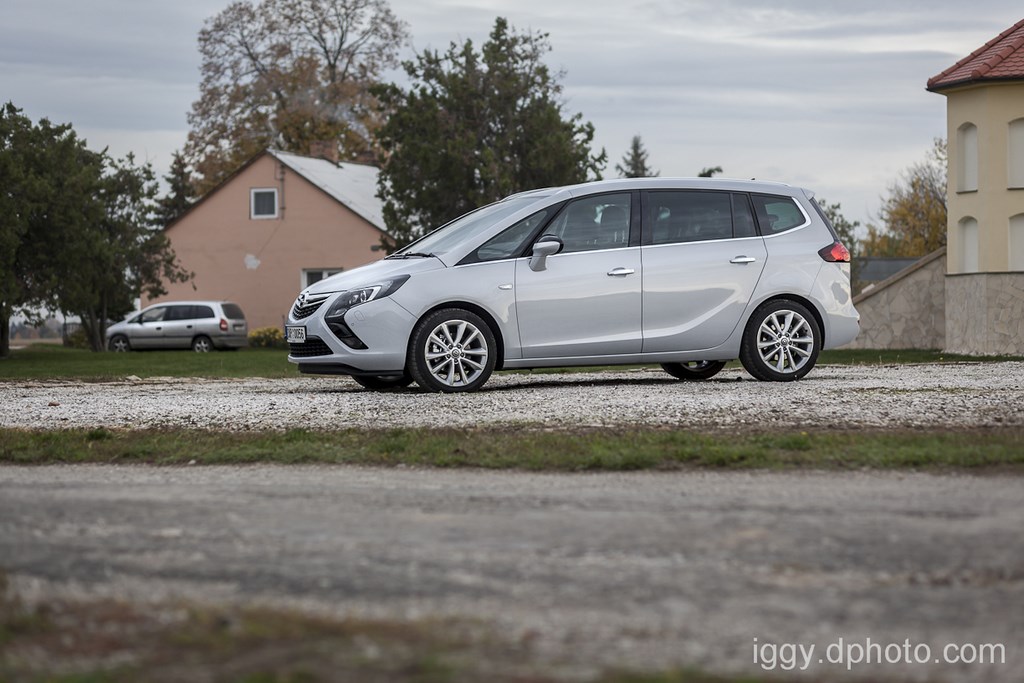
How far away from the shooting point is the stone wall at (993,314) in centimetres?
2586

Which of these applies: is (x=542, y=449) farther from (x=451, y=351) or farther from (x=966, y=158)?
(x=966, y=158)

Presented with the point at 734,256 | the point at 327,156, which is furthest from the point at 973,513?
the point at 327,156

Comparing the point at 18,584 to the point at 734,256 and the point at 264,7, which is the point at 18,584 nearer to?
the point at 734,256

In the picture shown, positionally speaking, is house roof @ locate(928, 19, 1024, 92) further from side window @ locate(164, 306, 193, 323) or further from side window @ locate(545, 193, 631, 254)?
side window @ locate(164, 306, 193, 323)

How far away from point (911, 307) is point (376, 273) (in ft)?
70.4

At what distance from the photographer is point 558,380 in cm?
1432

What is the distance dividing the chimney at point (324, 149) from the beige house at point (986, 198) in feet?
108

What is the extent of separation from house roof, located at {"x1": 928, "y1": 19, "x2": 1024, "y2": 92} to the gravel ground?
14.8 m

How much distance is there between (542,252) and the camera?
11.8 meters

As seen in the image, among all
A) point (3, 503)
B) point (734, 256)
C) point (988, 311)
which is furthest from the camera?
point (988, 311)

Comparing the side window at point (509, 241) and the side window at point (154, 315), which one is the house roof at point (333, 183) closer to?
the side window at point (154, 315)

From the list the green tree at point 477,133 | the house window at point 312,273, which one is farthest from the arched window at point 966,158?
the house window at point 312,273

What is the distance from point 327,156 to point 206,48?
645 cm

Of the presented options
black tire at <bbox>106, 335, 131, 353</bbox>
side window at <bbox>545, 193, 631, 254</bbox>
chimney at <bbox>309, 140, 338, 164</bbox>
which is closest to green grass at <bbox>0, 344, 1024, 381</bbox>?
side window at <bbox>545, 193, 631, 254</bbox>
